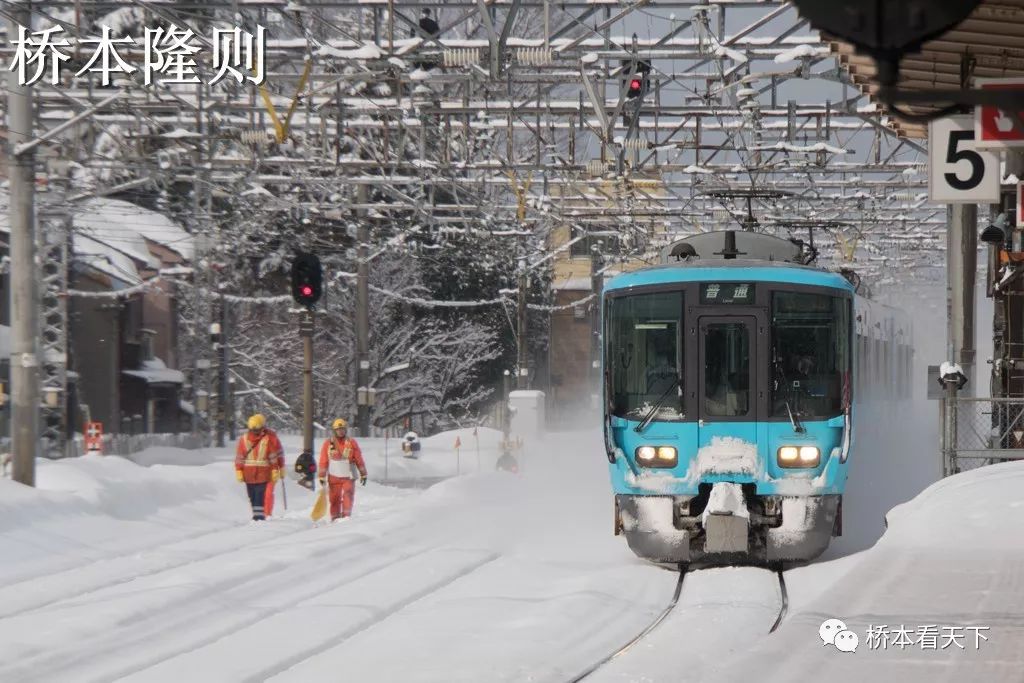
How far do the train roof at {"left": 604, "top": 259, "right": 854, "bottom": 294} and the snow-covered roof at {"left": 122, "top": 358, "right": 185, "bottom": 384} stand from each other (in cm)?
3946

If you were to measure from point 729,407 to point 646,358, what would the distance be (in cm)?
94

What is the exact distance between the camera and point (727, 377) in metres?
14.7

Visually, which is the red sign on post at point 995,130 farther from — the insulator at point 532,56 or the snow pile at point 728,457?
the insulator at point 532,56

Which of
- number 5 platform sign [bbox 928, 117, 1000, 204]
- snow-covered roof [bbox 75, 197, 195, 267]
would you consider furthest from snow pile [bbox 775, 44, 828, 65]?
snow-covered roof [bbox 75, 197, 195, 267]

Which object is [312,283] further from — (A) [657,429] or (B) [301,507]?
(A) [657,429]

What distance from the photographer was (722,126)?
93.3ft

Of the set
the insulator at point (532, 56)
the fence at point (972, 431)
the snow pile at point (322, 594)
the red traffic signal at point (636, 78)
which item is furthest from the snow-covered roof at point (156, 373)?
the fence at point (972, 431)

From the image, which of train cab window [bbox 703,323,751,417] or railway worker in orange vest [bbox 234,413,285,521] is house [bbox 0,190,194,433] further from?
train cab window [bbox 703,323,751,417]

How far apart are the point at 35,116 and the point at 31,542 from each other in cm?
725

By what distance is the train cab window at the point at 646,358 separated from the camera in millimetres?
14805

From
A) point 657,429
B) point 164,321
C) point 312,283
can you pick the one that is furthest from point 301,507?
point 164,321

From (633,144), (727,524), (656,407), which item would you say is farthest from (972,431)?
(633,144)

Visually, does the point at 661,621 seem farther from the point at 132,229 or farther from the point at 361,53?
the point at 132,229

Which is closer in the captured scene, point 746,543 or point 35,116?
point 746,543
